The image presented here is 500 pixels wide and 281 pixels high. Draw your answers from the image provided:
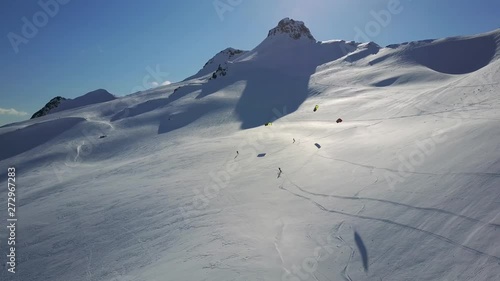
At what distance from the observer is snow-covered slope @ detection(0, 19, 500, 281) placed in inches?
275

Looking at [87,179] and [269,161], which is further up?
[87,179]

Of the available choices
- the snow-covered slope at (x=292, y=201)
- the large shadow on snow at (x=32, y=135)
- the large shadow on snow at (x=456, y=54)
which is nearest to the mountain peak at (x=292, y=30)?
the large shadow on snow at (x=456, y=54)

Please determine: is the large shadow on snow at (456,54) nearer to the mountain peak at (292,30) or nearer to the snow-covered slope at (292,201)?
the snow-covered slope at (292,201)

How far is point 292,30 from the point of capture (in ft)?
230

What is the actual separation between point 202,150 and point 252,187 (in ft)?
30.6

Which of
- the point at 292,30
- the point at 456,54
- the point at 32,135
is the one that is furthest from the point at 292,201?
the point at 292,30

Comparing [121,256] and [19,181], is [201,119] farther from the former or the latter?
[121,256]

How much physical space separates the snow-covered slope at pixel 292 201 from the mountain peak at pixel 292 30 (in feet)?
149

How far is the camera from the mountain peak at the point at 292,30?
6913cm

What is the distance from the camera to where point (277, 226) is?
30.3 feet

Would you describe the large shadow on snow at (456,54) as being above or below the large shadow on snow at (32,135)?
below

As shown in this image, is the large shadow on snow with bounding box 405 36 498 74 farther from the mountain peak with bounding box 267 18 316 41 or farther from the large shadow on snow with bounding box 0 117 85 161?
the large shadow on snow with bounding box 0 117 85 161

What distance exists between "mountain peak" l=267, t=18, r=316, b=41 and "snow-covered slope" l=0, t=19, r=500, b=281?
149 feet

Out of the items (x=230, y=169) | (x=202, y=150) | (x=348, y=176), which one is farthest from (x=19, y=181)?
(x=348, y=176)
